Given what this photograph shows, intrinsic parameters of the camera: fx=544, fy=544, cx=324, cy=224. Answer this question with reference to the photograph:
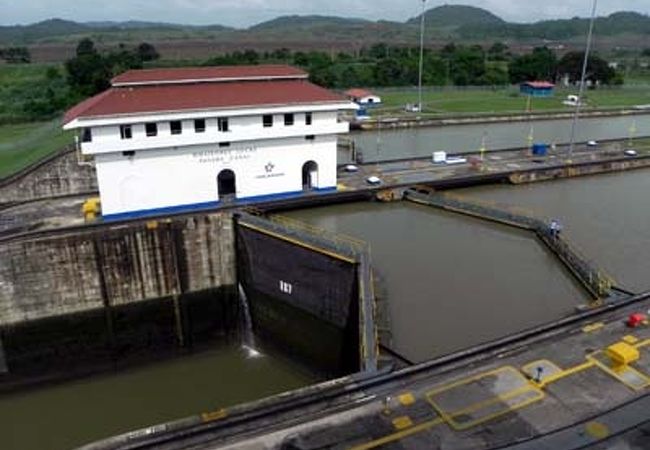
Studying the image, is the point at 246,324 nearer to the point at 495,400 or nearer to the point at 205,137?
the point at 205,137

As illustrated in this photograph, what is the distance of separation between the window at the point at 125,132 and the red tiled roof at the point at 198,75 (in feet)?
9.79

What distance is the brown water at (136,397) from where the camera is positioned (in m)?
18.2

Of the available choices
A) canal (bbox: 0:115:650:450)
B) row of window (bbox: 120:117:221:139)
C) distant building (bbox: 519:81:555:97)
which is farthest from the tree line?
canal (bbox: 0:115:650:450)

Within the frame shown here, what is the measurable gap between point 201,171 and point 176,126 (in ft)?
7.80

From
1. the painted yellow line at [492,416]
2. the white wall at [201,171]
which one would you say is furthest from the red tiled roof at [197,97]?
the painted yellow line at [492,416]

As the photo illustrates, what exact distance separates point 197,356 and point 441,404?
13.0 meters

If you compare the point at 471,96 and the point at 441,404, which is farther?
the point at 471,96

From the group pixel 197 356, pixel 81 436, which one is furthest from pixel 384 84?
pixel 81 436

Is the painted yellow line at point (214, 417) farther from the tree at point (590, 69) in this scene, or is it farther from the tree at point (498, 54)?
the tree at point (498, 54)

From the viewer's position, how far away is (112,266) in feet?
72.9

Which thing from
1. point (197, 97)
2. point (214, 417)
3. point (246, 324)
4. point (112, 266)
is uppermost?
point (197, 97)

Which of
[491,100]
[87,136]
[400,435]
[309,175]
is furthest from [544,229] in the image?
[491,100]

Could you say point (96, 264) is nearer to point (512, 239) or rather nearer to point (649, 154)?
point (512, 239)

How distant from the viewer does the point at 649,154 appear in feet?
129
